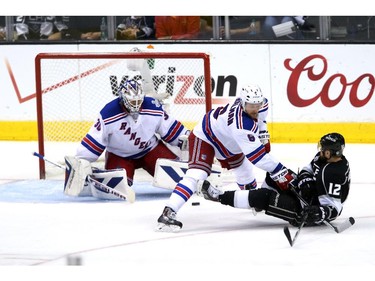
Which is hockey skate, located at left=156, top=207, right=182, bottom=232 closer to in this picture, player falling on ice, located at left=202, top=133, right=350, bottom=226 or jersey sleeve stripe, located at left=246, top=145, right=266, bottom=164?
player falling on ice, located at left=202, top=133, right=350, bottom=226

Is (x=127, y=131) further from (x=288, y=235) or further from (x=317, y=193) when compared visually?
(x=288, y=235)

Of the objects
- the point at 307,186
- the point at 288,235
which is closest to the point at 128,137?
the point at 307,186

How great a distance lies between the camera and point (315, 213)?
5.65m

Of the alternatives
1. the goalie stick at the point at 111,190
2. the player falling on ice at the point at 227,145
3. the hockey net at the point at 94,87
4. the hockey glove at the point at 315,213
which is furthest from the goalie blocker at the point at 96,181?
the hockey glove at the point at 315,213

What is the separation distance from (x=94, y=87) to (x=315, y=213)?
3.78 m

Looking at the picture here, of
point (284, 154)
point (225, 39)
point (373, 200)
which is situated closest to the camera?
point (373, 200)

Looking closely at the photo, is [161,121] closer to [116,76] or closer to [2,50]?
[116,76]

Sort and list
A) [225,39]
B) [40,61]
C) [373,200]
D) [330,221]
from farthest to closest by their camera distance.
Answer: [225,39], [40,61], [373,200], [330,221]

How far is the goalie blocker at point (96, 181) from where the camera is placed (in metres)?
6.77

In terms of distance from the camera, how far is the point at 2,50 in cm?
962

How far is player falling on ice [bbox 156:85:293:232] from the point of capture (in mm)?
5730

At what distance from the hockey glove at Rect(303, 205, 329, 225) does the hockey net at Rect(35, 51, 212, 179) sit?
2.23 metres
